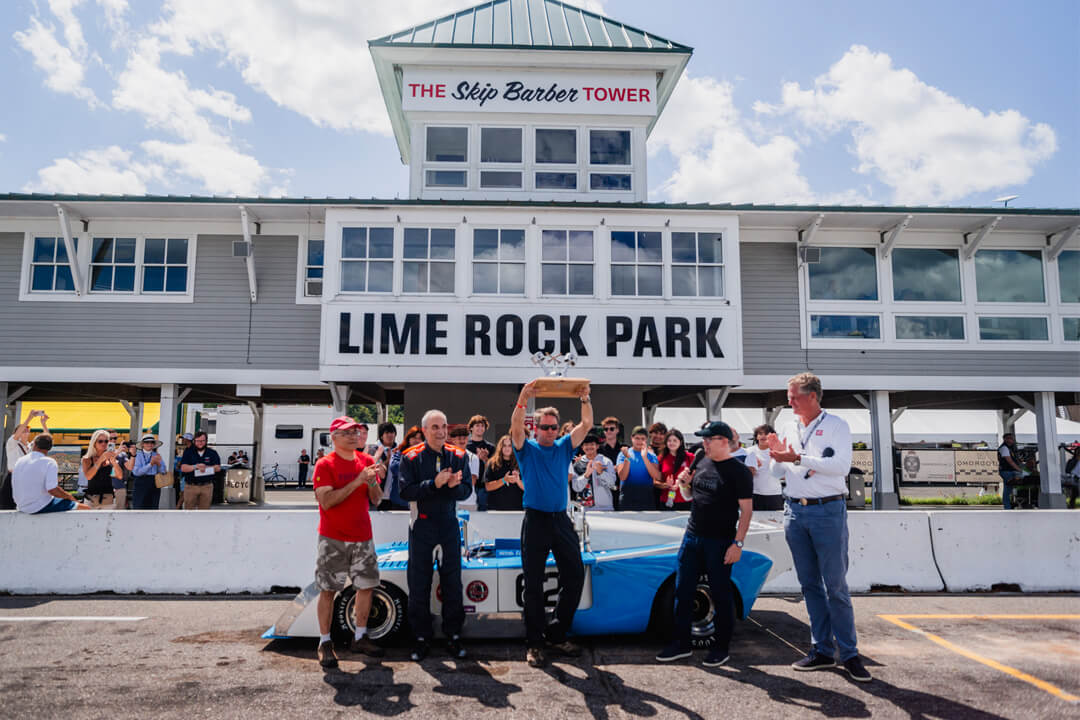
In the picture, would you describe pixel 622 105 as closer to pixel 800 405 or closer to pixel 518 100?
pixel 518 100

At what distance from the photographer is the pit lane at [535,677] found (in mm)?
4086

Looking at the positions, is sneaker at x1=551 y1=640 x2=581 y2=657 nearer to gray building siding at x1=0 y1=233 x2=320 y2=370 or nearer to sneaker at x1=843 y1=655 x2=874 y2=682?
sneaker at x1=843 y1=655 x2=874 y2=682

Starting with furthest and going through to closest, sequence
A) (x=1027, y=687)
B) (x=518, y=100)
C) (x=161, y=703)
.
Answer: (x=518, y=100)
(x=1027, y=687)
(x=161, y=703)

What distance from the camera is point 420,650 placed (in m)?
5.12

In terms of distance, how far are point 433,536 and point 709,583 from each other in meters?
2.09

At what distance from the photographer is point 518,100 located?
16625 millimetres

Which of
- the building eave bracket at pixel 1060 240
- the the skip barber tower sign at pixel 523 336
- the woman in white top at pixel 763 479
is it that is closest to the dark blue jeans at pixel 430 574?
the woman in white top at pixel 763 479

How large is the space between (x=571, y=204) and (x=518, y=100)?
3.94m

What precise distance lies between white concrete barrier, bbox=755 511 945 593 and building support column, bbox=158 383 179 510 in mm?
12336

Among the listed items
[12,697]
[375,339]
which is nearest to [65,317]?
[375,339]

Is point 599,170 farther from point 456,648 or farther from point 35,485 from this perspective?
point 456,648

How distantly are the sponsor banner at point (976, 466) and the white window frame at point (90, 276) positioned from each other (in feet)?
72.5

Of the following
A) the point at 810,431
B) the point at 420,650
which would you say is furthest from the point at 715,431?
the point at 420,650

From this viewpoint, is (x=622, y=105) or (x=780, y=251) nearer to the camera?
(x=780, y=251)
